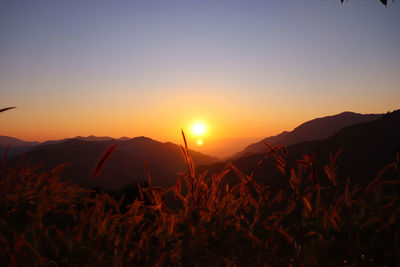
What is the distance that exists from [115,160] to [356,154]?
2922 inches

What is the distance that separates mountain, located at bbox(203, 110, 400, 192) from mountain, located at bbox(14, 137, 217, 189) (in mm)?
31972

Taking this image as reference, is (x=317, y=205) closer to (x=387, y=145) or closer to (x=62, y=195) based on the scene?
(x=62, y=195)

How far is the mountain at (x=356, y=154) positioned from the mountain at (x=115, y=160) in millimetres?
31972

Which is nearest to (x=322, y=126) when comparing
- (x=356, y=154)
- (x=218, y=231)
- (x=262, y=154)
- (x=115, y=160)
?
(x=262, y=154)

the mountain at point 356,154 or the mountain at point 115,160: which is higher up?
the mountain at point 356,154

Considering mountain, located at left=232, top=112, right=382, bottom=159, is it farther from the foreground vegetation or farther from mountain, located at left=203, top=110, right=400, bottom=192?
the foreground vegetation

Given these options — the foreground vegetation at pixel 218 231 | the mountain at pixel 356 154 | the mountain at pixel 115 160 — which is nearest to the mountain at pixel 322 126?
the mountain at pixel 115 160

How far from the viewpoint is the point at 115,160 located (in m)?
101

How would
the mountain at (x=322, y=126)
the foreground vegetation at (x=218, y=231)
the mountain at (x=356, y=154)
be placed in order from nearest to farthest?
the foreground vegetation at (x=218, y=231) < the mountain at (x=356, y=154) < the mountain at (x=322, y=126)

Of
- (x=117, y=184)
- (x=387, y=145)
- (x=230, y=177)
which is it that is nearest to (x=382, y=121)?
(x=387, y=145)

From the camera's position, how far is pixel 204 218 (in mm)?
2537

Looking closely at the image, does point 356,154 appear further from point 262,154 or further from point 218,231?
point 218,231

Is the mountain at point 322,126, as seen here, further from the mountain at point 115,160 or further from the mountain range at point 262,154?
the mountain at point 115,160

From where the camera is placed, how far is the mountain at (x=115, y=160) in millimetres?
76500
